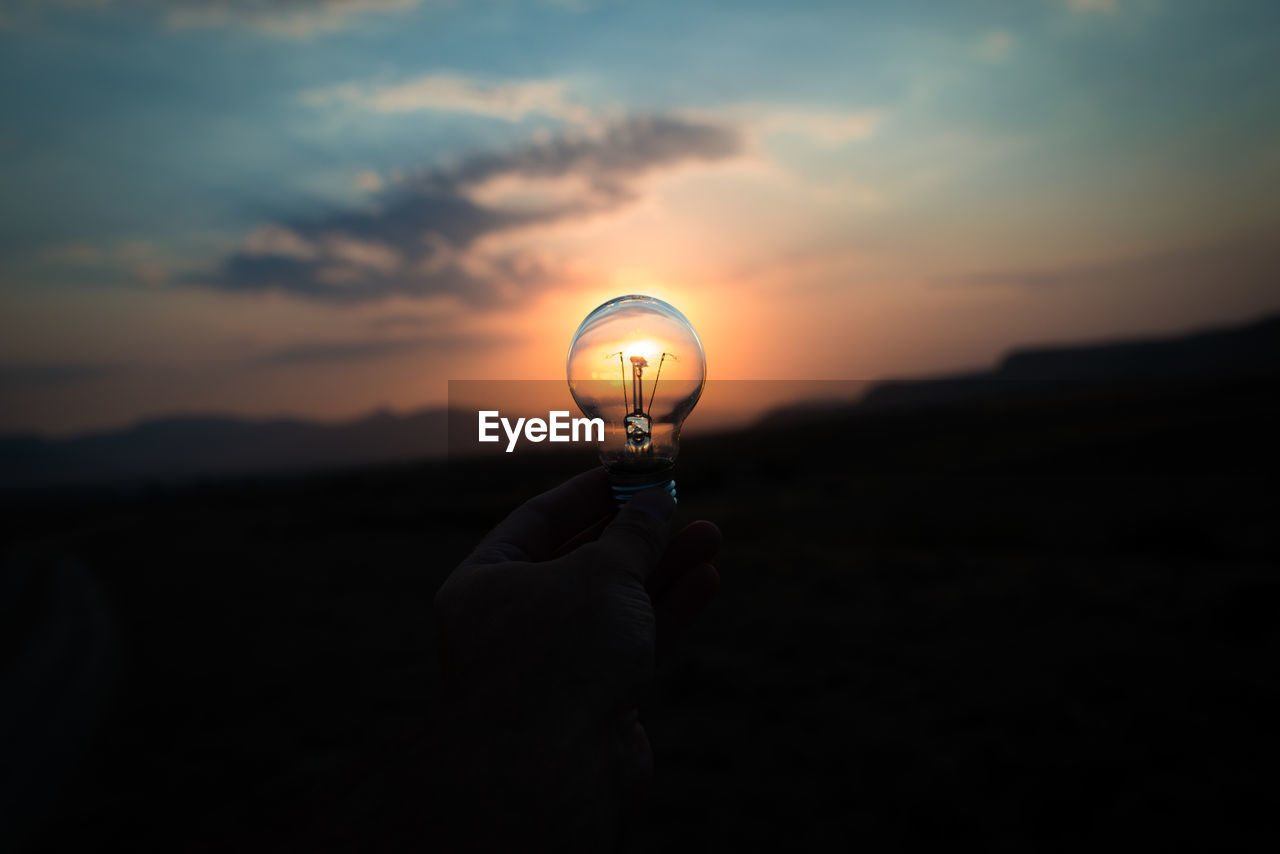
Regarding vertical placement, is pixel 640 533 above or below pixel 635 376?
below

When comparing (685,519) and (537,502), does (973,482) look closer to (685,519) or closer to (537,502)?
(685,519)

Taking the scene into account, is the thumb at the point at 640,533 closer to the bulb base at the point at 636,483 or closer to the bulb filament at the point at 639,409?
the bulb base at the point at 636,483

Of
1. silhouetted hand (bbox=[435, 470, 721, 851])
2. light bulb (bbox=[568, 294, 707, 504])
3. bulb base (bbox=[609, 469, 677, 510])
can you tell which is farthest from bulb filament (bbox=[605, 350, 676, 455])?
silhouetted hand (bbox=[435, 470, 721, 851])

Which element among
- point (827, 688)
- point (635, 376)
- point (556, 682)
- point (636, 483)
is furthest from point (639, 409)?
point (827, 688)

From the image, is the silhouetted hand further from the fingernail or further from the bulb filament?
the bulb filament

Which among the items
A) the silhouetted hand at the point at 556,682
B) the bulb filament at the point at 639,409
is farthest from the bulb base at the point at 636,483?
the silhouetted hand at the point at 556,682

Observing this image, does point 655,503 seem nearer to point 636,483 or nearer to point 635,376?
point 636,483

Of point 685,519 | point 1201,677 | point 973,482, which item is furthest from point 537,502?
point 973,482
